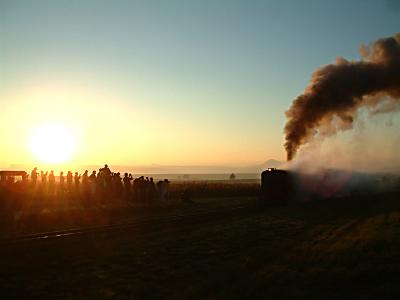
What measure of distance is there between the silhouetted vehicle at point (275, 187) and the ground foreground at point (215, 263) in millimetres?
11054

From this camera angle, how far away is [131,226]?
20016 millimetres

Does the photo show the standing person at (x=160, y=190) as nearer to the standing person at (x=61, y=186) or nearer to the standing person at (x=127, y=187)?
the standing person at (x=127, y=187)

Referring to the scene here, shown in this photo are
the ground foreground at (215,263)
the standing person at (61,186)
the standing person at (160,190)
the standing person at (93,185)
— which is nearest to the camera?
the ground foreground at (215,263)

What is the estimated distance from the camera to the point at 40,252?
47.0ft

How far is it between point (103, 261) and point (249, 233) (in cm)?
686

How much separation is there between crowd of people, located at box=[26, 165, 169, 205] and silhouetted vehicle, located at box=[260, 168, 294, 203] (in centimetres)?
776

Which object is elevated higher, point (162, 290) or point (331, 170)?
point (331, 170)

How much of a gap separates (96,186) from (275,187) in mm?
12366

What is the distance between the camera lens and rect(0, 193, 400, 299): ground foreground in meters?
9.78

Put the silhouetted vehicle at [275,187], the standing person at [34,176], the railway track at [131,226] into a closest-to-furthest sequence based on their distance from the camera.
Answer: the railway track at [131,226] → the standing person at [34,176] → the silhouetted vehicle at [275,187]

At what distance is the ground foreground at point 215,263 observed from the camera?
32.1ft

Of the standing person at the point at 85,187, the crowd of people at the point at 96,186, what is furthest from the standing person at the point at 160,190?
the standing person at the point at 85,187

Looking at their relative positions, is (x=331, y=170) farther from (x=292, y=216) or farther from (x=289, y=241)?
(x=289, y=241)

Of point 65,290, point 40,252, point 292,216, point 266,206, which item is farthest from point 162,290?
point 266,206
